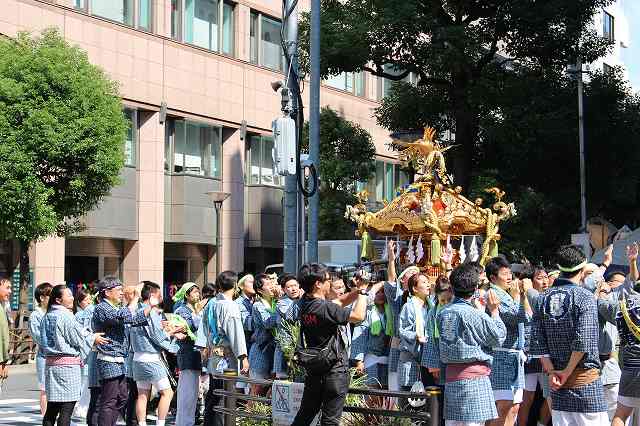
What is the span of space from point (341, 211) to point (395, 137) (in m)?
15.8

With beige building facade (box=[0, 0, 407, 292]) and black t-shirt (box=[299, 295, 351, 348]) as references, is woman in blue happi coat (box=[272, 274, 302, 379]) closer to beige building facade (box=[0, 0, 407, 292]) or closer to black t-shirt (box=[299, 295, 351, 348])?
black t-shirt (box=[299, 295, 351, 348])

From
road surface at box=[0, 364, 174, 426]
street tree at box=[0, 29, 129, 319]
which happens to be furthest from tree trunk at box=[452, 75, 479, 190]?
road surface at box=[0, 364, 174, 426]

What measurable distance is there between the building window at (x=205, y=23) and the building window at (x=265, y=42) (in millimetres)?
1307

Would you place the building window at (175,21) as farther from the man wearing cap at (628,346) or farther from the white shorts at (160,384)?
the man wearing cap at (628,346)

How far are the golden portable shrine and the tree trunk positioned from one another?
10.2 metres

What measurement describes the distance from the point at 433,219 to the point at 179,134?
2075cm

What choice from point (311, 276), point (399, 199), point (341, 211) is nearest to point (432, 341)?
point (311, 276)

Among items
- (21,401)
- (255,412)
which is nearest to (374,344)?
(255,412)

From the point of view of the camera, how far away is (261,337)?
13336mm

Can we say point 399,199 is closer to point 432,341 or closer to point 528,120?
point 432,341

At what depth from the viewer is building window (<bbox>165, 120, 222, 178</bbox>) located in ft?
120

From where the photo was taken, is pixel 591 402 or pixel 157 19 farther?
pixel 157 19

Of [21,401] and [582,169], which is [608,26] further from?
[21,401]

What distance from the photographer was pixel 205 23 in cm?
3797
